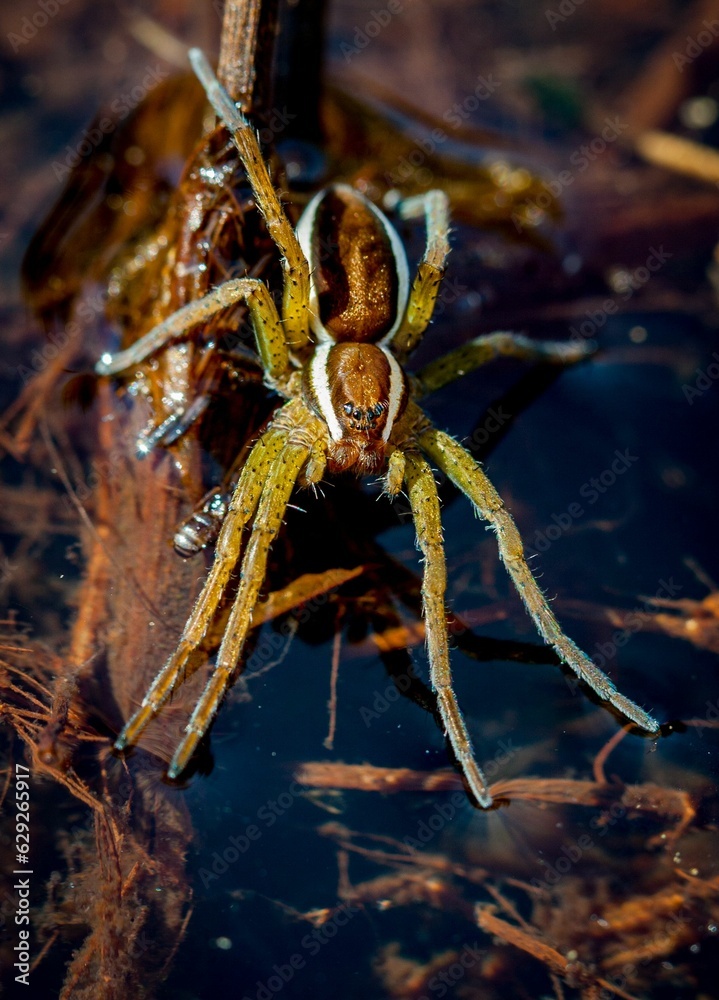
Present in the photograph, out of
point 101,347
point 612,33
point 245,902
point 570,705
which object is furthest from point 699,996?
point 612,33

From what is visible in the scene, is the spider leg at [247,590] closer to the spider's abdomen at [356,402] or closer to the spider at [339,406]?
the spider at [339,406]
